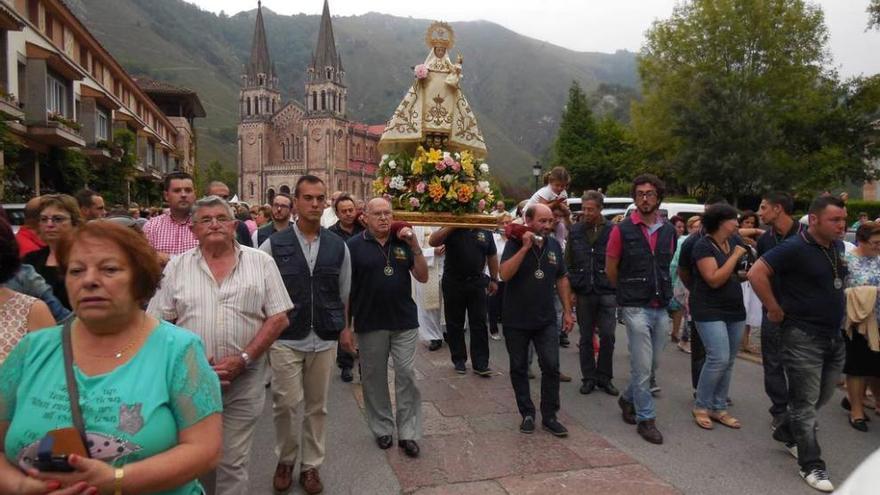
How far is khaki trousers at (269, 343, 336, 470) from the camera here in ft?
13.9

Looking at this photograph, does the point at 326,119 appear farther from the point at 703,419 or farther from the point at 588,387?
the point at 703,419

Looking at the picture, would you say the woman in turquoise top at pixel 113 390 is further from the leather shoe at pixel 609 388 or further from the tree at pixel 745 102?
the tree at pixel 745 102

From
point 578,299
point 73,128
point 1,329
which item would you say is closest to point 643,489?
point 578,299

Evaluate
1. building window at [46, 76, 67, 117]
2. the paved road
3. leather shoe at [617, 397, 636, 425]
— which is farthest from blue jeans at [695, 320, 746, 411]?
building window at [46, 76, 67, 117]

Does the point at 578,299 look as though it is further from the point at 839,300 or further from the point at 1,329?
the point at 1,329

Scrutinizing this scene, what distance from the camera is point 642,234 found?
5746 mm

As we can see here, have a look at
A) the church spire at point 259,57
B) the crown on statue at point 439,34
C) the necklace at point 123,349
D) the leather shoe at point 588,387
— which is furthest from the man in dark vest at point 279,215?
the church spire at point 259,57

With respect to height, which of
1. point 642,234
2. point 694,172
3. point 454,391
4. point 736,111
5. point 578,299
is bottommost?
point 454,391

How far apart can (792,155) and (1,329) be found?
126 feet

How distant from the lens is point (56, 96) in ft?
75.8

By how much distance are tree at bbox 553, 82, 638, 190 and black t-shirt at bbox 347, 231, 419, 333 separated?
1815 inches

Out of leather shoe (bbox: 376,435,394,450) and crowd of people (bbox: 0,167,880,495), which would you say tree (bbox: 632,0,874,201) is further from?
leather shoe (bbox: 376,435,394,450)

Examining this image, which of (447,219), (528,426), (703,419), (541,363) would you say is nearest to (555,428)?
(528,426)

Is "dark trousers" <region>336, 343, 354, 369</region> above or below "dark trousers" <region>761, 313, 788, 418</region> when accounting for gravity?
below
